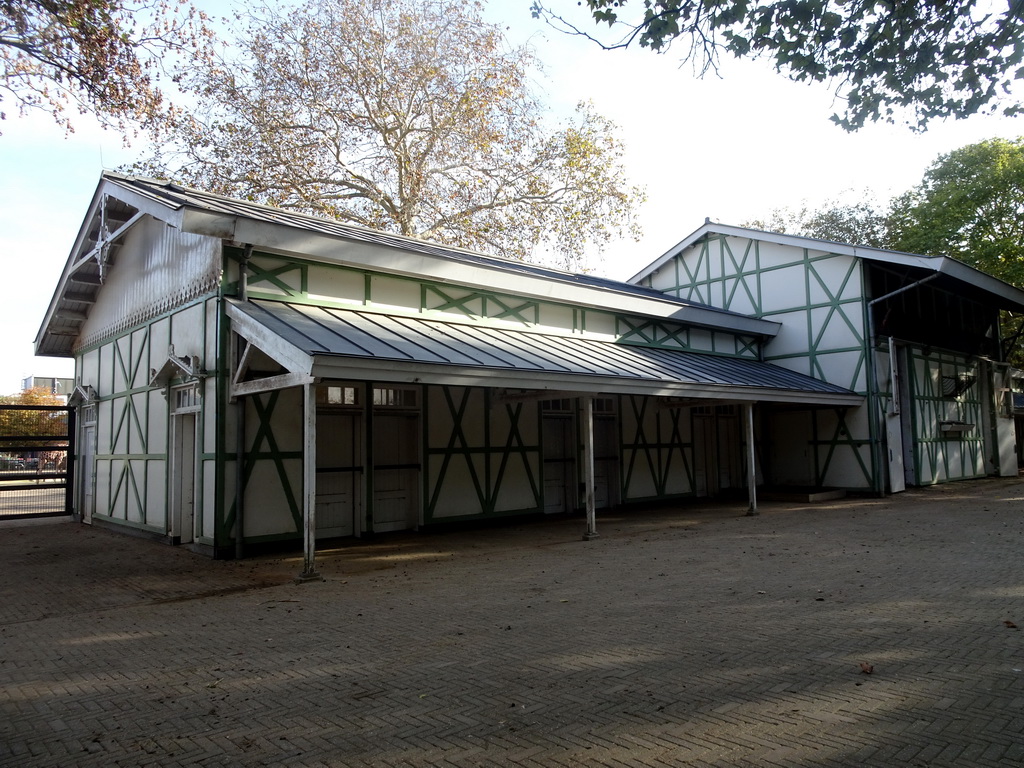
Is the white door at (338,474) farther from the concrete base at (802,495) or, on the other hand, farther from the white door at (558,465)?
the concrete base at (802,495)

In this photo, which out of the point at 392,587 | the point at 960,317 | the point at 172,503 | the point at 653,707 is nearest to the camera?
the point at 653,707

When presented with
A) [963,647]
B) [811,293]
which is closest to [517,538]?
[963,647]

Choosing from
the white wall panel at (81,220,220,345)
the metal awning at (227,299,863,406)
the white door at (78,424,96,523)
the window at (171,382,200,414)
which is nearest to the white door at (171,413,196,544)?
the window at (171,382,200,414)

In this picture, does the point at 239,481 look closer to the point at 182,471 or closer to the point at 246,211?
the point at 182,471

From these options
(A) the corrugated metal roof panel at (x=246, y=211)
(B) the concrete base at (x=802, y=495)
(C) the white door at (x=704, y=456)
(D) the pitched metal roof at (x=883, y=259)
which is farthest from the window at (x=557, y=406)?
(D) the pitched metal roof at (x=883, y=259)

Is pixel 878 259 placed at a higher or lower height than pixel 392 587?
higher

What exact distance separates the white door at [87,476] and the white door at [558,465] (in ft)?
27.7

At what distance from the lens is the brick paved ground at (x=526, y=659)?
3.28 m

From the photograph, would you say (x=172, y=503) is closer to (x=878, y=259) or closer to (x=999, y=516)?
(x=999, y=516)

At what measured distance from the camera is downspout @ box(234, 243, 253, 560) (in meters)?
8.73

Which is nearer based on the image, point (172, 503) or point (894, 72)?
point (894, 72)

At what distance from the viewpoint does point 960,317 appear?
65.7 ft

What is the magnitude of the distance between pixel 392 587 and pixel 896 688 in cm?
457

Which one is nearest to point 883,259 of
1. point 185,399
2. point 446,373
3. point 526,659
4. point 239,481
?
point 446,373
